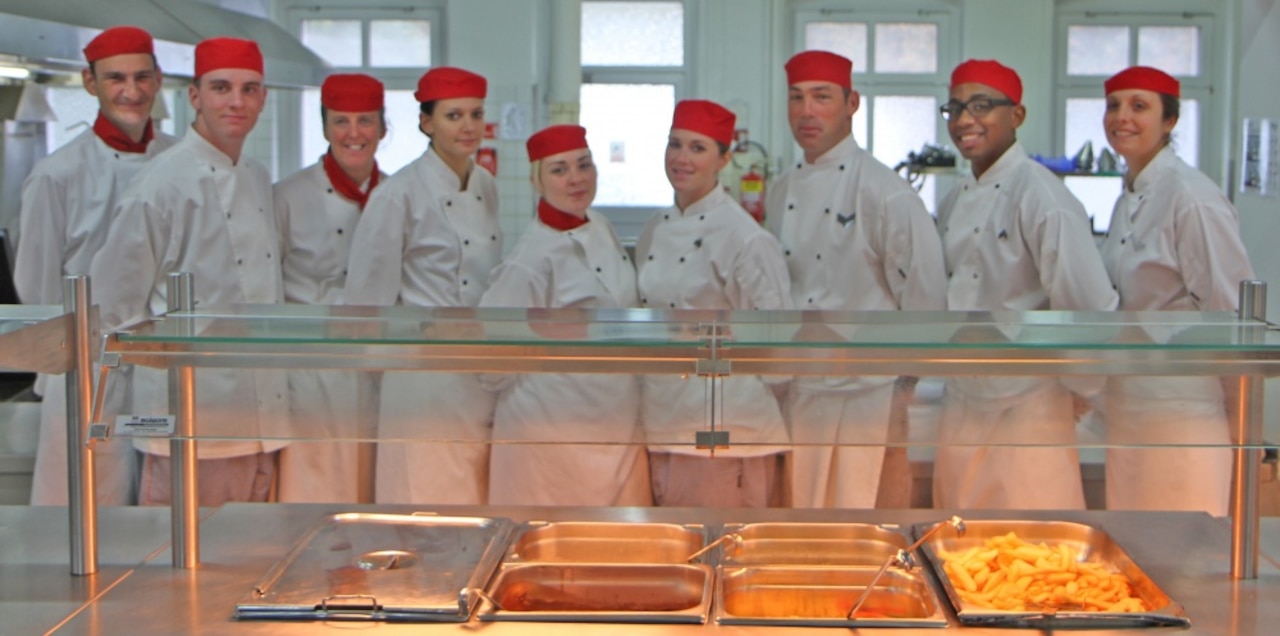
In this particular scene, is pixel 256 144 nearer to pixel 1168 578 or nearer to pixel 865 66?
pixel 865 66

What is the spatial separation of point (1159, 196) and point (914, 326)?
5.70ft

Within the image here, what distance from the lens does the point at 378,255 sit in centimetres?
368

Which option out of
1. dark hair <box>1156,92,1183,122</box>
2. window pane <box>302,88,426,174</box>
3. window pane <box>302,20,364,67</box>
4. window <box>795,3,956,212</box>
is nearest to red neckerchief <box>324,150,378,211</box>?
dark hair <box>1156,92,1183,122</box>

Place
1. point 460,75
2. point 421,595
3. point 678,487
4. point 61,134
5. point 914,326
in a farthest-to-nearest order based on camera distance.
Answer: point 61,134 < point 460,75 < point 678,487 < point 914,326 < point 421,595

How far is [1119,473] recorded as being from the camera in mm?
3275

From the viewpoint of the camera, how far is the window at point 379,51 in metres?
7.72

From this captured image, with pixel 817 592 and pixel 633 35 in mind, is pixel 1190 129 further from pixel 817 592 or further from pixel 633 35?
pixel 817 592

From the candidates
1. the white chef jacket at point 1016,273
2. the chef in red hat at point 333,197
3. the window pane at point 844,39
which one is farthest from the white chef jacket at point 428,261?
the window pane at point 844,39

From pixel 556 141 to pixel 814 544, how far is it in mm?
1686

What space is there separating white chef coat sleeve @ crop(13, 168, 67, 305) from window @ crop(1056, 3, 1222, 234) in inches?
218

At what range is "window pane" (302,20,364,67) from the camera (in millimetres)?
7848

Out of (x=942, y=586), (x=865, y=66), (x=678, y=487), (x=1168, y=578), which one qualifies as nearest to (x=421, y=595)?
(x=942, y=586)

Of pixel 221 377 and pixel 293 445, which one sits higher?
pixel 221 377

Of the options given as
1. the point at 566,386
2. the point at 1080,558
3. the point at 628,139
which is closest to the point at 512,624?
the point at 566,386
